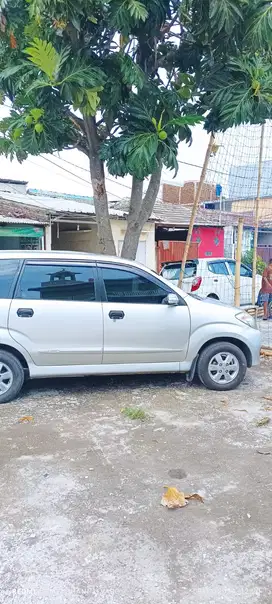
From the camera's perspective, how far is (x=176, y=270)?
1215cm

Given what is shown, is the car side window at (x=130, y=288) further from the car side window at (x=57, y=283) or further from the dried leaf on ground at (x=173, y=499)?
the dried leaf on ground at (x=173, y=499)

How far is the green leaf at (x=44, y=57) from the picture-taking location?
15.7 ft

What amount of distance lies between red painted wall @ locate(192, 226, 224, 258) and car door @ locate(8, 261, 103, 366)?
13184 millimetres

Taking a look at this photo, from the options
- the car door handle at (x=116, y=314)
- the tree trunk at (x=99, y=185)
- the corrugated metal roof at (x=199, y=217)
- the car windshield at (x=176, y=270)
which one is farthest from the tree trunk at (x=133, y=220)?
the corrugated metal roof at (x=199, y=217)

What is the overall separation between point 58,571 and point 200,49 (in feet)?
22.4

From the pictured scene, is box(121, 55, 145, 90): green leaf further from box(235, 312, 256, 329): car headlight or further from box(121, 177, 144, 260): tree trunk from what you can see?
box(235, 312, 256, 329): car headlight

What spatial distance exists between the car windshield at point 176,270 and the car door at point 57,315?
6.60 meters

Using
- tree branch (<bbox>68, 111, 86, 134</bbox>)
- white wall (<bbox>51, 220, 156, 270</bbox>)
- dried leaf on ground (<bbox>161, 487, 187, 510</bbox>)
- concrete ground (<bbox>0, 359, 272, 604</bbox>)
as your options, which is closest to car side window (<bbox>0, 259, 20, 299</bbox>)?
concrete ground (<bbox>0, 359, 272, 604</bbox>)

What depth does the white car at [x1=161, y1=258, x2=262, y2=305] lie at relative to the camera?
11688mm

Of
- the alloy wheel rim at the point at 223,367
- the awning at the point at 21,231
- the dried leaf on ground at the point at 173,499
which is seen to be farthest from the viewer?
the awning at the point at 21,231

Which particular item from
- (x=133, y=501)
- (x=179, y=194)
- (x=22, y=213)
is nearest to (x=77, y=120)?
(x=22, y=213)

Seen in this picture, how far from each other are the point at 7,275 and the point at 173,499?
3185mm

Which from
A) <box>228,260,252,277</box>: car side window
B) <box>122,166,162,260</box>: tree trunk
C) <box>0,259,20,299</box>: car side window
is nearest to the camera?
<box>0,259,20,299</box>: car side window

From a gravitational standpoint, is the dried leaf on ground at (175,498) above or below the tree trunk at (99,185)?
below
